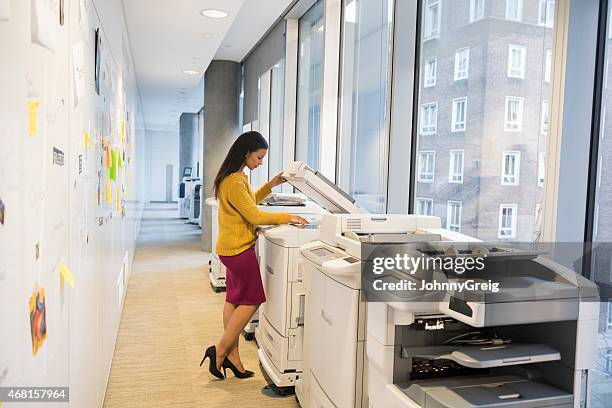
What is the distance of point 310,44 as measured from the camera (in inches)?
224

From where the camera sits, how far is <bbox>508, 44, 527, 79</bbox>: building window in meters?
2.61

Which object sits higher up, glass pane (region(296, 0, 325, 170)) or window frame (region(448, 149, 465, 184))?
glass pane (region(296, 0, 325, 170))

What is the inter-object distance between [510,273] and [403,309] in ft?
1.41

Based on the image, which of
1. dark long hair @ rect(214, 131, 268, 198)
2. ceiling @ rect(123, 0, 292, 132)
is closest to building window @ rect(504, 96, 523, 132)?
dark long hair @ rect(214, 131, 268, 198)

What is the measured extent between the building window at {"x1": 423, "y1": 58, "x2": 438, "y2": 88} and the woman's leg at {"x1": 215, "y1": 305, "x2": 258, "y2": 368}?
1.91m

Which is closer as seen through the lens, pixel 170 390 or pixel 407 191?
pixel 170 390

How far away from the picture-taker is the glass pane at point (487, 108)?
2.54 metres

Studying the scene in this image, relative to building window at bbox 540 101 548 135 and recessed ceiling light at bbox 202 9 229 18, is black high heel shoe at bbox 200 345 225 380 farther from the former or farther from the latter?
recessed ceiling light at bbox 202 9 229 18

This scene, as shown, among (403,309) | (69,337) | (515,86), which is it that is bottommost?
(69,337)

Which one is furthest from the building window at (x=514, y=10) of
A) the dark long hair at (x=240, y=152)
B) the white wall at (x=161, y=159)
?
the white wall at (x=161, y=159)

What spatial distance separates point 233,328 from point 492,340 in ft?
6.08

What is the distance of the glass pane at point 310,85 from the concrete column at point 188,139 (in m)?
11.1

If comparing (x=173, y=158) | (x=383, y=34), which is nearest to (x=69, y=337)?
(x=383, y=34)

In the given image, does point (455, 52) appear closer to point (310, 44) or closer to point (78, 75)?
point (78, 75)
